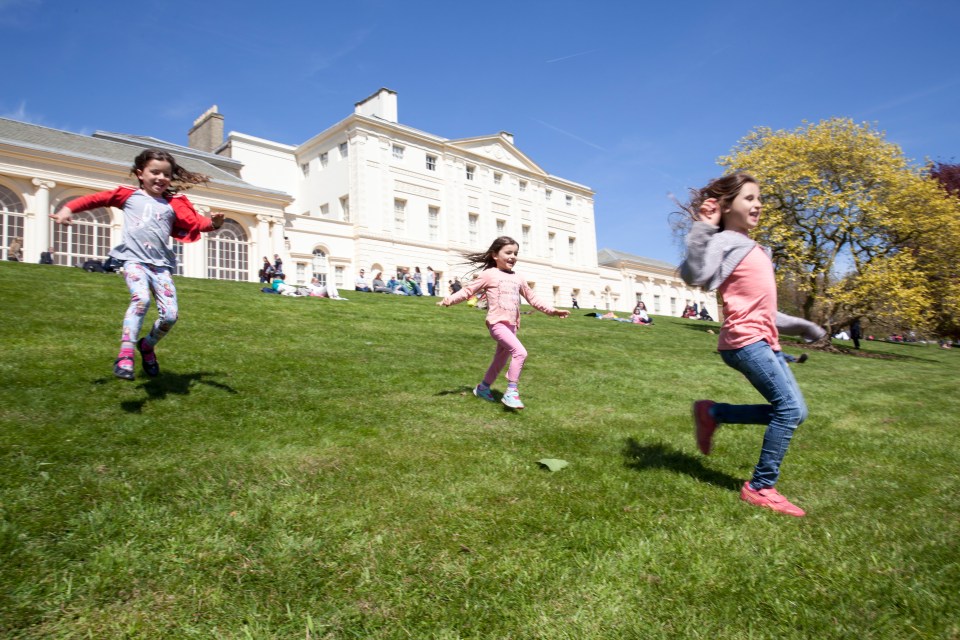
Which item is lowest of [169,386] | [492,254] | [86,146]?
[169,386]

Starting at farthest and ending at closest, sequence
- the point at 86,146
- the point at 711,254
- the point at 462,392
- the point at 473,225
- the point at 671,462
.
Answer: the point at 473,225 < the point at 86,146 < the point at 462,392 < the point at 671,462 < the point at 711,254

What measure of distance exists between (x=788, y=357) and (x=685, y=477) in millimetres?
1225

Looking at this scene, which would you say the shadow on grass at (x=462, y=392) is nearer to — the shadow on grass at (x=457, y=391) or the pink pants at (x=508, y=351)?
the shadow on grass at (x=457, y=391)

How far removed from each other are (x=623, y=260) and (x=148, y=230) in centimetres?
6035

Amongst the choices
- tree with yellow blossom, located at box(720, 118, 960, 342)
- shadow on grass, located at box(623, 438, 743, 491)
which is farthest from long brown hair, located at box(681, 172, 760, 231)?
tree with yellow blossom, located at box(720, 118, 960, 342)

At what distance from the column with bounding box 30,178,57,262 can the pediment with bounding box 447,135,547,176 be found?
94.3ft

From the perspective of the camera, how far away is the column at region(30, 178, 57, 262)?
27000mm

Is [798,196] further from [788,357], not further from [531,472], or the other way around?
[531,472]

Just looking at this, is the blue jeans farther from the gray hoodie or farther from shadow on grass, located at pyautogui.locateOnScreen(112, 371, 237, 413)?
shadow on grass, located at pyautogui.locateOnScreen(112, 371, 237, 413)

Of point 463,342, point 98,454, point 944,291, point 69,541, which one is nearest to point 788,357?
point 69,541

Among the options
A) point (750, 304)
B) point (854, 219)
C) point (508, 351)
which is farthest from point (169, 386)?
point (854, 219)

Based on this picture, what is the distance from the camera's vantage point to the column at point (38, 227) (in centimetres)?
2700

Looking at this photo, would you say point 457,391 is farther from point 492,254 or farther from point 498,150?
point 498,150

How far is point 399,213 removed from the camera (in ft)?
144
